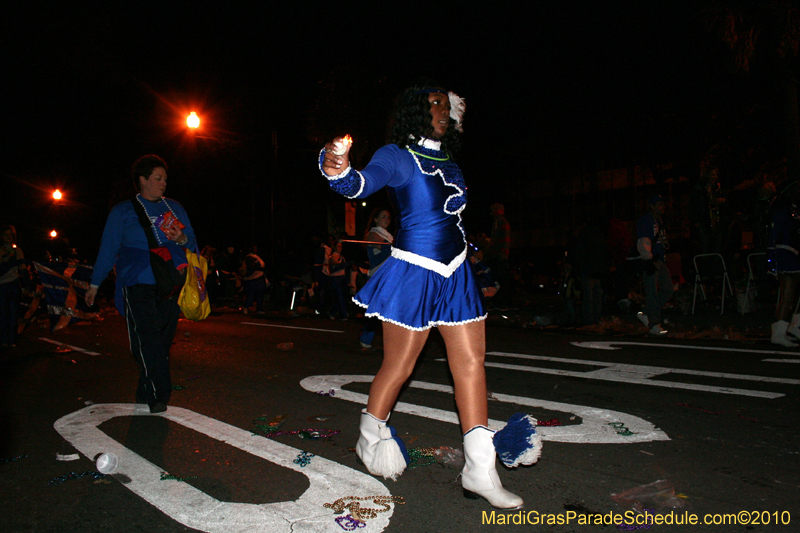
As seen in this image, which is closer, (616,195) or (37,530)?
(37,530)

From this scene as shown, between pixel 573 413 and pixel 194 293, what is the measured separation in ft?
9.81

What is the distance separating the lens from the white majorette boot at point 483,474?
274 centimetres

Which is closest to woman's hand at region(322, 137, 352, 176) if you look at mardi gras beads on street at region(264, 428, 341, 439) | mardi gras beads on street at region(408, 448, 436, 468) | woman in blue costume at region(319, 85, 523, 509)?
woman in blue costume at region(319, 85, 523, 509)

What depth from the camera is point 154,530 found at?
8.58 feet

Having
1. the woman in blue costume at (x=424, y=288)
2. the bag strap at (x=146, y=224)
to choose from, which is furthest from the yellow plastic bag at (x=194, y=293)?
the woman in blue costume at (x=424, y=288)

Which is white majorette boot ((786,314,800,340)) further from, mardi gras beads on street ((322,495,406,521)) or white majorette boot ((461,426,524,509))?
mardi gras beads on street ((322,495,406,521))

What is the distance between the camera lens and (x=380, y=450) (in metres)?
3.10

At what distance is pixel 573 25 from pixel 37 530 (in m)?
19.4

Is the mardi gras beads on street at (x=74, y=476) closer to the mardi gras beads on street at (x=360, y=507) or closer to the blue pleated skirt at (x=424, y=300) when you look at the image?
the mardi gras beads on street at (x=360, y=507)

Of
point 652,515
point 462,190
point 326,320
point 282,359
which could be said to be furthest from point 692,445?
point 326,320

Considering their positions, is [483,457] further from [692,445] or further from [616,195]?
[616,195]

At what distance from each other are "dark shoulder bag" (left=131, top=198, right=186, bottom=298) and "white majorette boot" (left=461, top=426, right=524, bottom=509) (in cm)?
285

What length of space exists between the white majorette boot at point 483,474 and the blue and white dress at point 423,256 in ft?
1.73

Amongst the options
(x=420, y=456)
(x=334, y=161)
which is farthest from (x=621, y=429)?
(x=334, y=161)
